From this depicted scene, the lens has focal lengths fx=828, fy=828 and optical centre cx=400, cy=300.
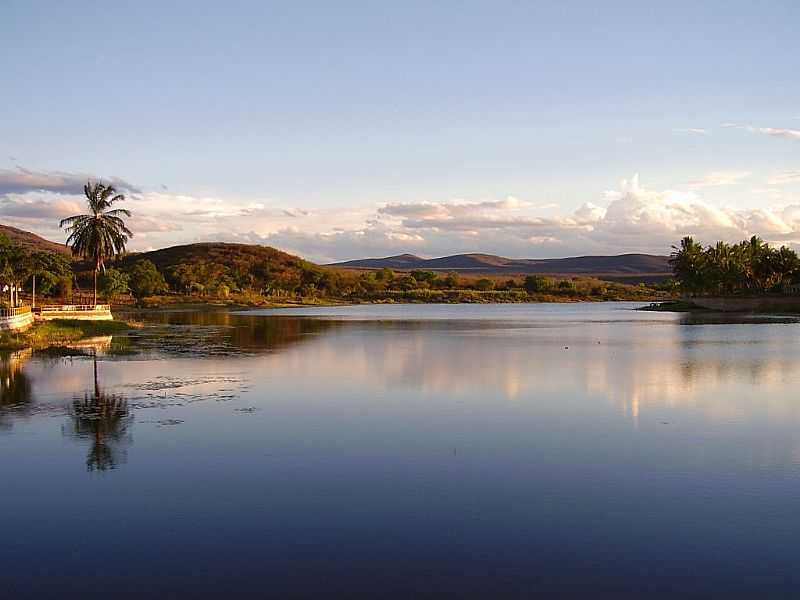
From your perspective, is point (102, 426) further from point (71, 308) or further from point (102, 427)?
point (71, 308)

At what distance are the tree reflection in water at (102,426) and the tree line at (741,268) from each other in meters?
100

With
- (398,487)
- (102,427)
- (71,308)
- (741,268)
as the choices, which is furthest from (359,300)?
(398,487)

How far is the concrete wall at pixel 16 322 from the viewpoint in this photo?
41775 mm

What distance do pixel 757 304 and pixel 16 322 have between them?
89999 mm

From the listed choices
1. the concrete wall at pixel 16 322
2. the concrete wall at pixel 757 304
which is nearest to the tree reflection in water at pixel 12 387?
the concrete wall at pixel 16 322

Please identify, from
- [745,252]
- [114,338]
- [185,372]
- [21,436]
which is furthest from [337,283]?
[21,436]

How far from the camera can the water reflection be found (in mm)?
14773

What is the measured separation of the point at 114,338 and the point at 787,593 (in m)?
46.2

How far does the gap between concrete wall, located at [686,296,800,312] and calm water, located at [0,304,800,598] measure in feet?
272

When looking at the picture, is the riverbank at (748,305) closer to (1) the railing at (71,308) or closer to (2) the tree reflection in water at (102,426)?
(1) the railing at (71,308)

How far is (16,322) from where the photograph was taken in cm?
4416

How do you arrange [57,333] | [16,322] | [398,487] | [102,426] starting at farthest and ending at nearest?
[57,333], [16,322], [102,426], [398,487]

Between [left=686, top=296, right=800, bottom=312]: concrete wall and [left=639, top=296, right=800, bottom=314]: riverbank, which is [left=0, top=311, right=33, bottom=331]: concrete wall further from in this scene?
[left=686, top=296, right=800, bottom=312]: concrete wall

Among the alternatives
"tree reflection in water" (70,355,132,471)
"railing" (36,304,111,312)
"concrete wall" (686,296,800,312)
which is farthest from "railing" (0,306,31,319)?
"concrete wall" (686,296,800,312)
